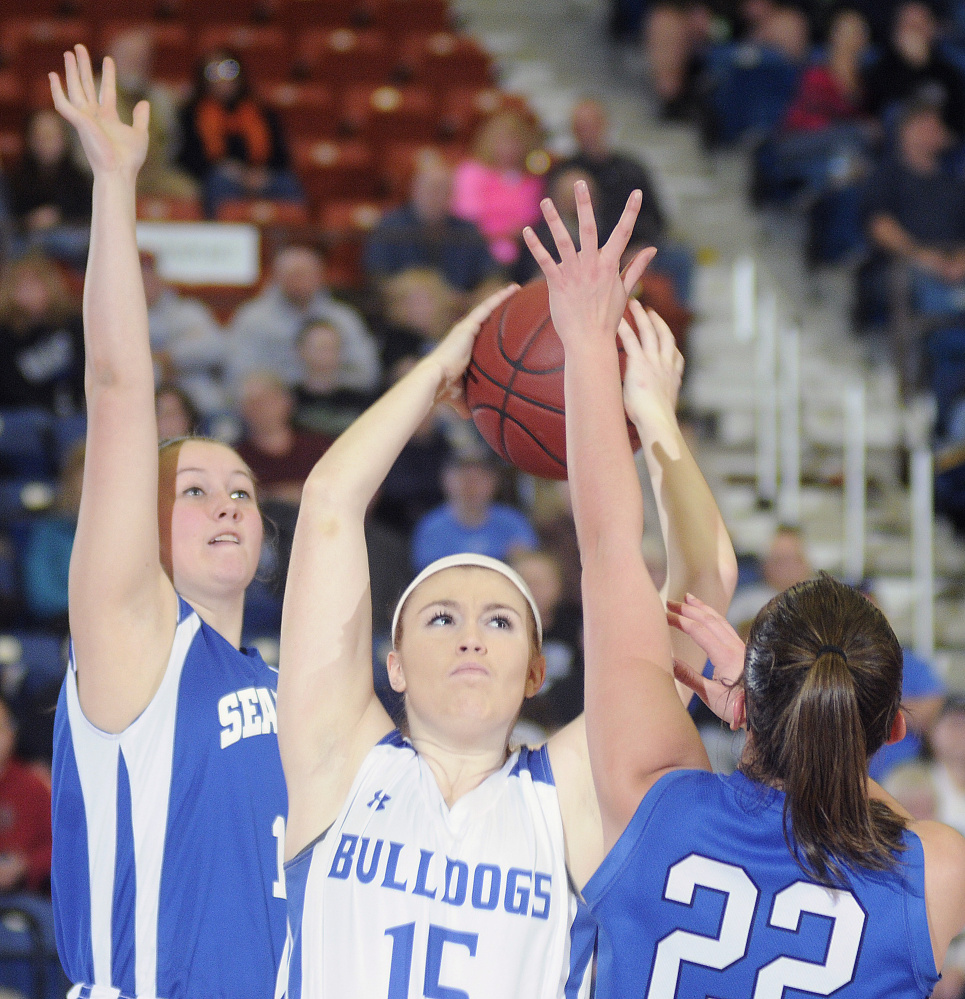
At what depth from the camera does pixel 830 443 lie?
24.9 feet

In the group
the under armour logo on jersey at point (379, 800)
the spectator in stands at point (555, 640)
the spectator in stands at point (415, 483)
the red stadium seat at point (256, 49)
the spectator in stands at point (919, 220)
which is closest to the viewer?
the under armour logo on jersey at point (379, 800)

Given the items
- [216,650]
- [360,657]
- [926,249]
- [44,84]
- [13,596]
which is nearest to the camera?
[360,657]

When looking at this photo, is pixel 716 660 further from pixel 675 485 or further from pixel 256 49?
pixel 256 49

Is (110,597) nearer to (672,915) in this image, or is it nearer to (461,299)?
(672,915)

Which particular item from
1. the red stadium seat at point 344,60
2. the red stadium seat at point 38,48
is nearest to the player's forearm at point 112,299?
the red stadium seat at point 38,48

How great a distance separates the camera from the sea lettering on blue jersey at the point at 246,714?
2500mm

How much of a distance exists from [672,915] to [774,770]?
0.24 metres

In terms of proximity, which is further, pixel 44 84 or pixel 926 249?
pixel 44 84

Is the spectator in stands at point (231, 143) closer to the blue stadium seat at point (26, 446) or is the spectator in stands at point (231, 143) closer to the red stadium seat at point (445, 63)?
the red stadium seat at point (445, 63)

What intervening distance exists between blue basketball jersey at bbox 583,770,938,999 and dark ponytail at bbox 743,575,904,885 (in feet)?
0.11

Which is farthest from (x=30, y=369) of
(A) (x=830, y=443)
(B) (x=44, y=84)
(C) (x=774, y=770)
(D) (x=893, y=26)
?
(D) (x=893, y=26)

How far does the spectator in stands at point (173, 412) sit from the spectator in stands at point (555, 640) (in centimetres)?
148

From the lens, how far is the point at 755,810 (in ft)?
6.18

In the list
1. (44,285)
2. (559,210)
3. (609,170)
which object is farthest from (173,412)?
(609,170)
